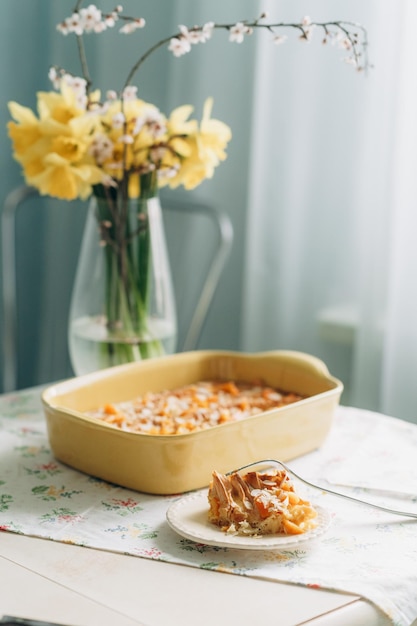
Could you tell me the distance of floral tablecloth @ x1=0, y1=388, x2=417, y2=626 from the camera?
2.94ft

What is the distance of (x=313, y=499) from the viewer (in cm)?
109

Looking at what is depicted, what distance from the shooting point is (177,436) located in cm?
105

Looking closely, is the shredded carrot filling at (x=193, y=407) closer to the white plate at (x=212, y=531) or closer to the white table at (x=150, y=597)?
the white plate at (x=212, y=531)

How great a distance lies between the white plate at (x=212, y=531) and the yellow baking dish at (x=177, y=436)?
0.06 m

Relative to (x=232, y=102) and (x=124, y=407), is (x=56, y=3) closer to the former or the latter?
(x=232, y=102)

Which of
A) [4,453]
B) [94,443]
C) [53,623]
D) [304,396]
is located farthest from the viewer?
[304,396]

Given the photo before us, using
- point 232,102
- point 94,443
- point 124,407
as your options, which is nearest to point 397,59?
point 232,102

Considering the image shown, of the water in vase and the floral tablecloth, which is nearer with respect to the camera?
the floral tablecloth

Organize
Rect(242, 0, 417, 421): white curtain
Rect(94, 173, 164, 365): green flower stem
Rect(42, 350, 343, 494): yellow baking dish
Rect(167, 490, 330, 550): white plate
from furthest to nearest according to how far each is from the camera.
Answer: Rect(242, 0, 417, 421): white curtain → Rect(94, 173, 164, 365): green flower stem → Rect(42, 350, 343, 494): yellow baking dish → Rect(167, 490, 330, 550): white plate

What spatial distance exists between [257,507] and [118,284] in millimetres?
542

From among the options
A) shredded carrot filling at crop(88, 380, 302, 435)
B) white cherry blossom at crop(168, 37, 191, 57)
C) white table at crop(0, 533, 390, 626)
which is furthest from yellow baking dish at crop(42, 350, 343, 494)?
white cherry blossom at crop(168, 37, 191, 57)

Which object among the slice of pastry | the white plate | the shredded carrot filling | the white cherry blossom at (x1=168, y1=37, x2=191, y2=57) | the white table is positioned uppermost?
the white cherry blossom at (x1=168, y1=37, x2=191, y2=57)

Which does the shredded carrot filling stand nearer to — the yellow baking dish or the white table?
the yellow baking dish

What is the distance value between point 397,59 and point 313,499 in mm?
972
